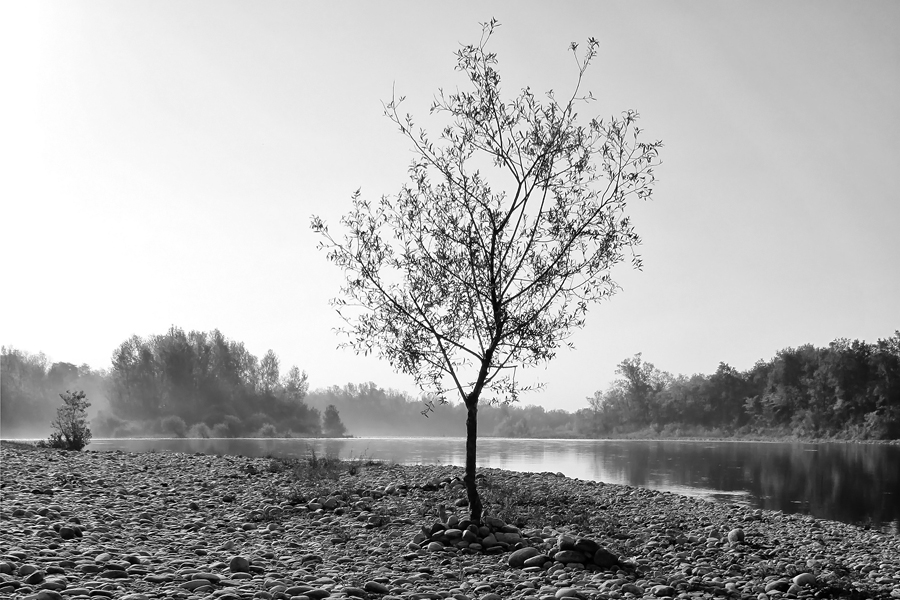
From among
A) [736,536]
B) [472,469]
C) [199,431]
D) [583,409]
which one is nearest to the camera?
[472,469]

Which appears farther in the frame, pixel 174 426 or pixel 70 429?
pixel 174 426

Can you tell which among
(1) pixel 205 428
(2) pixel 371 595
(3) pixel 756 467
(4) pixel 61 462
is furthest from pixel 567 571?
(1) pixel 205 428

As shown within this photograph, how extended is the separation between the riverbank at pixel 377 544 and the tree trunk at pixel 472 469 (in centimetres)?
52

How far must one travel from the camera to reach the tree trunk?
12719 millimetres

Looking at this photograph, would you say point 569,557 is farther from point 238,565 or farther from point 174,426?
point 174,426

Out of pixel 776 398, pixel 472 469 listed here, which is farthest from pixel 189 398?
pixel 472 469

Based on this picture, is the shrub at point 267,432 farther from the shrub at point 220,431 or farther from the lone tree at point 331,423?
the lone tree at point 331,423

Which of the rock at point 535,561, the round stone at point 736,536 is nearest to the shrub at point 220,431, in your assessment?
the round stone at point 736,536

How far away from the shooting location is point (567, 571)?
9.66 m

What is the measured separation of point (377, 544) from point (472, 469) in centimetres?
253

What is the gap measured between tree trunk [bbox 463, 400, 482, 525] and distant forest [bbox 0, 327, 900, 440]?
81846 millimetres

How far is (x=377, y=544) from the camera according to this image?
11.8 metres

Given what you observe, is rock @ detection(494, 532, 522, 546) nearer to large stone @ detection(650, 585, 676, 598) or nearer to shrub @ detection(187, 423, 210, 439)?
large stone @ detection(650, 585, 676, 598)

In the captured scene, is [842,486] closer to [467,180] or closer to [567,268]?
[567,268]
